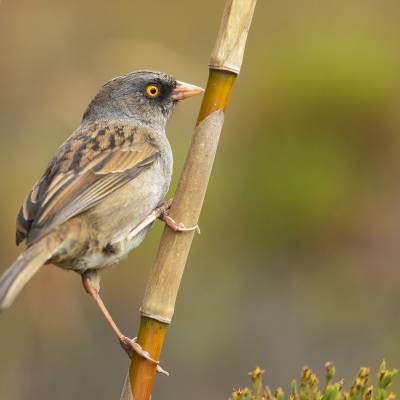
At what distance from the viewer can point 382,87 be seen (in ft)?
32.3

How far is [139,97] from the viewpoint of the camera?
5668 millimetres

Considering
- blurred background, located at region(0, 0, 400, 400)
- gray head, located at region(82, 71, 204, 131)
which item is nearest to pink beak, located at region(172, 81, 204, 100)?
gray head, located at region(82, 71, 204, 131)

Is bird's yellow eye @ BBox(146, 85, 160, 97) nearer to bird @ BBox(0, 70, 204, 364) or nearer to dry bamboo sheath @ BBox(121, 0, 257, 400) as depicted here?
bird @ BBox(0, 70, 204, 364)

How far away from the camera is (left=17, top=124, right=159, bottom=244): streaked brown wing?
471 centimetres

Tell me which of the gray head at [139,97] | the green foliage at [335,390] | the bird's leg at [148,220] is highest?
the gray head at [139,97]

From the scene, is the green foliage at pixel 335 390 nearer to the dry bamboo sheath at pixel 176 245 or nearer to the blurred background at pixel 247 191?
the dry bamboo sheath at pixel 176 245

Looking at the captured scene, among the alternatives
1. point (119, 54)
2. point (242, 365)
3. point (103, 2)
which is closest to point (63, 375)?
point (242, 365)

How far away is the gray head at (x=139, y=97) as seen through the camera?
5.65 meters

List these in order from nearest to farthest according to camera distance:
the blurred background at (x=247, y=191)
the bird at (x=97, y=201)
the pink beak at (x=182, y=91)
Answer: the bird at (x=97, y=201) → the pink beak at (x=182, y=91) → the blurred background at (x=247, y=191)

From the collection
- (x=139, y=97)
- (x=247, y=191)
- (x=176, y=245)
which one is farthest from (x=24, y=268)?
(x=247, y=191)

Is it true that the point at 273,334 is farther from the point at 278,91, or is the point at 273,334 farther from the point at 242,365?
the point at 278,91

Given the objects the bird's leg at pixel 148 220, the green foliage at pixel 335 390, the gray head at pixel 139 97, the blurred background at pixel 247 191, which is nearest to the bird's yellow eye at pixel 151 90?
the gray head at pixel 139 97

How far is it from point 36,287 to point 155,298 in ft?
13.5

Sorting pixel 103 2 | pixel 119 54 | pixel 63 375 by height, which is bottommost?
pixel 63 375
